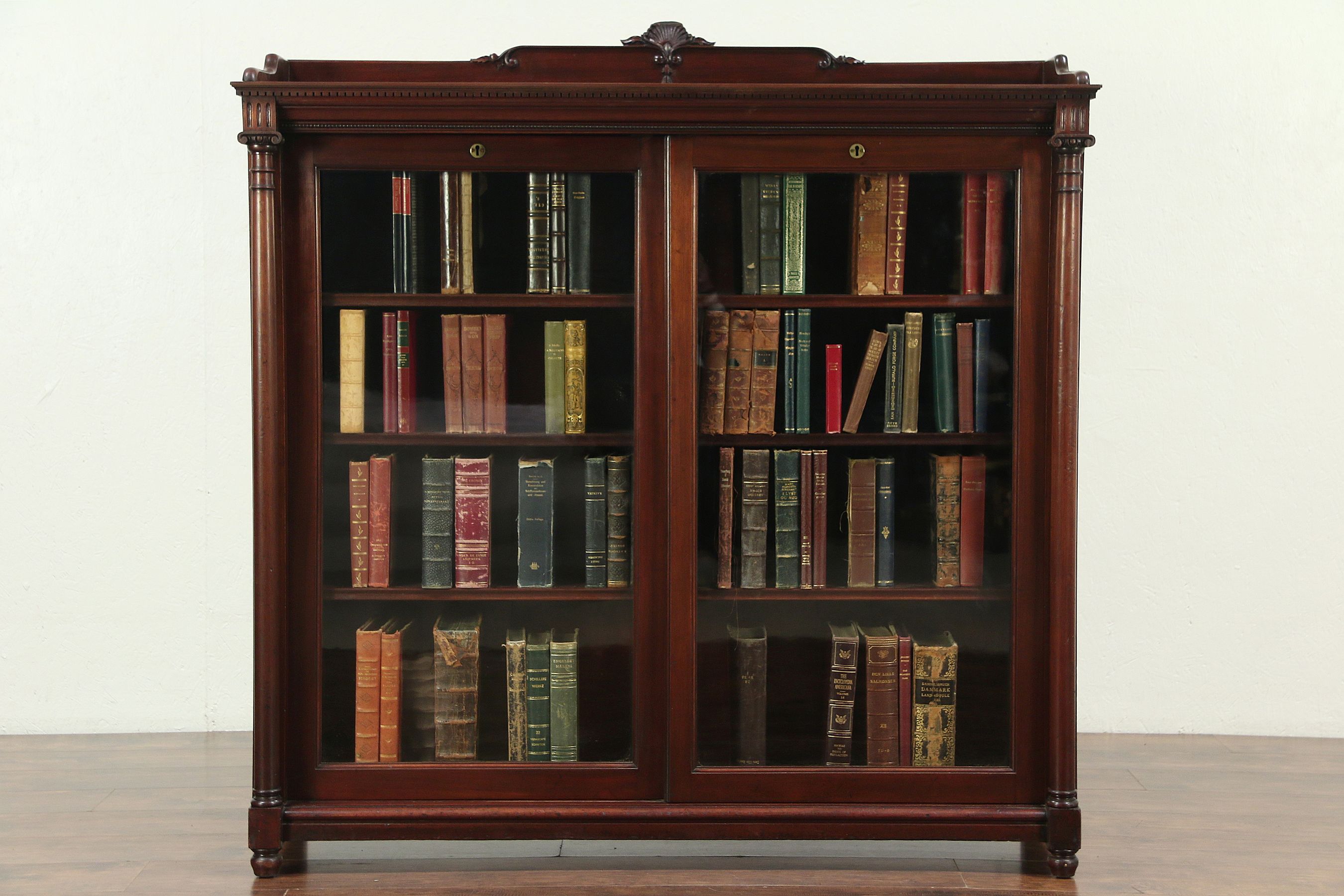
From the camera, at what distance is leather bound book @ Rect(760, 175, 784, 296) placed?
6.95 ft

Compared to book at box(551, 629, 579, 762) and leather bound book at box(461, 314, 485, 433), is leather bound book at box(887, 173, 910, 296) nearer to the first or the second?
leather bound book at box(461, 314, 485, 433)

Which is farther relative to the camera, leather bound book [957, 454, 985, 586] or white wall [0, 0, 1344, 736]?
white wall [0, 0, 1344, 736]

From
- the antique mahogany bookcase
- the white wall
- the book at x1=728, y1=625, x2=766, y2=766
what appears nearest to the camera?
the antique mahogany bookcase

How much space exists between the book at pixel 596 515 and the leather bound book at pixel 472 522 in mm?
213

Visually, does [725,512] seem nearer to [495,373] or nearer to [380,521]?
[495,373]

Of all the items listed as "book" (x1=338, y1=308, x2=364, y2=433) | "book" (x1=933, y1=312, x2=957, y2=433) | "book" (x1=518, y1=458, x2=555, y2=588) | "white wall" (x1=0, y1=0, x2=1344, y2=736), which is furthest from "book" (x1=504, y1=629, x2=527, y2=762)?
"white wall" (x1=0, y1=0, x2=1344, y2=736)

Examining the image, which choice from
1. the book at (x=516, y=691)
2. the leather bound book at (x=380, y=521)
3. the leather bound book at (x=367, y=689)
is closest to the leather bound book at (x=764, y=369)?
the book at (x=516, y=691)

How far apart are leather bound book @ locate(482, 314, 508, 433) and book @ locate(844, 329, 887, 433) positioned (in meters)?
0.73

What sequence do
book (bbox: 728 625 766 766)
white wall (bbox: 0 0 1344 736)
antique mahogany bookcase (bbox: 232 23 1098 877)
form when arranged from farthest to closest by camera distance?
white wall (bbox: 0 0 1344 736) → book (bbox: 728 625 766 766) → antique mahogany bookcase (bbox: 232 23 1098 877)

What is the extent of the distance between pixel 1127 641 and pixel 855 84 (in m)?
1.83

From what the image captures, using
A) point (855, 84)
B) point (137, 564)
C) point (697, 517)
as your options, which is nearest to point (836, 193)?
point (855, 84)

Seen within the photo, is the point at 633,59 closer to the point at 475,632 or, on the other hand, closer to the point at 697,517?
the point at 697,517

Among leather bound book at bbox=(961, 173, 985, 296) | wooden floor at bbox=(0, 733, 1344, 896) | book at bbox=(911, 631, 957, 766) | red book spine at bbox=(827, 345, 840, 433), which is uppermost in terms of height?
leather bound book at bbox=(961, 173, 985, 296)

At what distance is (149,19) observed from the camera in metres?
2.81
